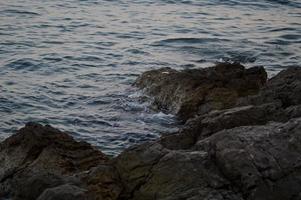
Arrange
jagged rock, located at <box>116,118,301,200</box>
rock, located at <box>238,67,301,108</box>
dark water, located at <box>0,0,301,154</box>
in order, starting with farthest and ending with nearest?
dark water, located at <box>0,0,301,154</box> → rock, located at <box>238,67,301,108</box> → jagged rock, located at <box>116,118,301,200</box>

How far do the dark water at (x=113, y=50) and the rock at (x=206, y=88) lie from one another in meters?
0.42

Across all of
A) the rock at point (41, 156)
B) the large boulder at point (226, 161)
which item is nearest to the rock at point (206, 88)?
the rock at point (41, 156)

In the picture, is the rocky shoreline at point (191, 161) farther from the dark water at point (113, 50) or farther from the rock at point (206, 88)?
the rock at point (206, 88)

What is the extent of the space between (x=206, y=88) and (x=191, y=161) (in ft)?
19.4

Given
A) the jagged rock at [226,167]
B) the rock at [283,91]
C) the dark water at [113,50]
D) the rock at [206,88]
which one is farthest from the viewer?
the dark water at [113,50]

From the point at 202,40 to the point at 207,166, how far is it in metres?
13.5

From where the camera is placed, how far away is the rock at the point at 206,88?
1244 centimetres

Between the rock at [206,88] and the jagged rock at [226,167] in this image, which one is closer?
the jagged rock at [226,167]

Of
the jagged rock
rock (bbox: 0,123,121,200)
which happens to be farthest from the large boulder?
rock (bbox: 0,123,121,200)

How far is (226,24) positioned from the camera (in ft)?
74.7

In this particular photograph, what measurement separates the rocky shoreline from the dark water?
80.7 inches

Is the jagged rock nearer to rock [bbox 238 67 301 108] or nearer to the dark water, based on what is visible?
rock [bbox 238 67 301 108]

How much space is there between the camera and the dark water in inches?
514

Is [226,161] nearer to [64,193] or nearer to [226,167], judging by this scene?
[226,167]
